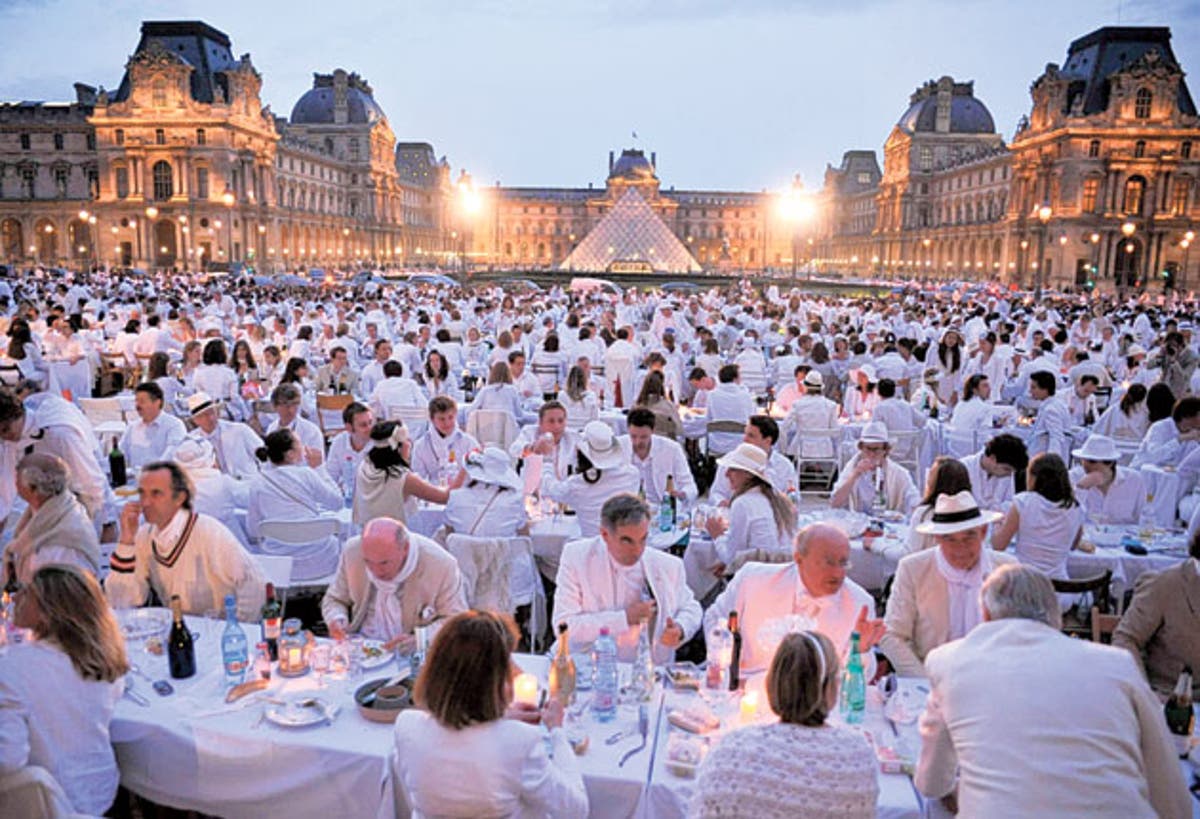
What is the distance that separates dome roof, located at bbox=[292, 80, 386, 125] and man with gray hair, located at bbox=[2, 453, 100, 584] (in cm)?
7542

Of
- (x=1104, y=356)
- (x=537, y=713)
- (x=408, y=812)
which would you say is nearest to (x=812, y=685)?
(x=537, y=713)

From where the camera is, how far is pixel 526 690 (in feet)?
10.8

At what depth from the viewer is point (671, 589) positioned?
4.27 m

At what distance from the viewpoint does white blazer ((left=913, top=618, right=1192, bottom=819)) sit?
7.61ft

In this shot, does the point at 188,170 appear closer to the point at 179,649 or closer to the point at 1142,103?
the point at 1142,103

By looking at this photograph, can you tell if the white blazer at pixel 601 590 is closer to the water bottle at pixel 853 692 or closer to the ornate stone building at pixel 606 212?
the water bottle at pixel 853 692

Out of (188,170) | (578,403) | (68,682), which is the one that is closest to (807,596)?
(68,682)

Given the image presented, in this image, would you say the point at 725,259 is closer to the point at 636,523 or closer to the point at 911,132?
the point at 911,132

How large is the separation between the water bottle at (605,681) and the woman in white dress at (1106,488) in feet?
13.2

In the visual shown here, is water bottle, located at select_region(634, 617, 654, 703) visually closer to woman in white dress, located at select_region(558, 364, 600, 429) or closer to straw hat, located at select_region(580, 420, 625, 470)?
straw hat, located at select_region(580, 420, 625, 470)

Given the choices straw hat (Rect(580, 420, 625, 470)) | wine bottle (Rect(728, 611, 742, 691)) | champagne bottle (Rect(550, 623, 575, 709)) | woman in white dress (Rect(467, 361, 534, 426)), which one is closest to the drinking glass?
champagne bottle (Rect(550, 623, 575, 709))

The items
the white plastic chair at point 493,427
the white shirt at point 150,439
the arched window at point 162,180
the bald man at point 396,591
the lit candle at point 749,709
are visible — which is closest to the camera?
the lit candle at point 749,709

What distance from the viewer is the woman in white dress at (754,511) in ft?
16.3

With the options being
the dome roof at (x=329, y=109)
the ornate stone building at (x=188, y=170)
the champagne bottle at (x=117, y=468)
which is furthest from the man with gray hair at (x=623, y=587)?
the dome roof at (x=329, y=109)
